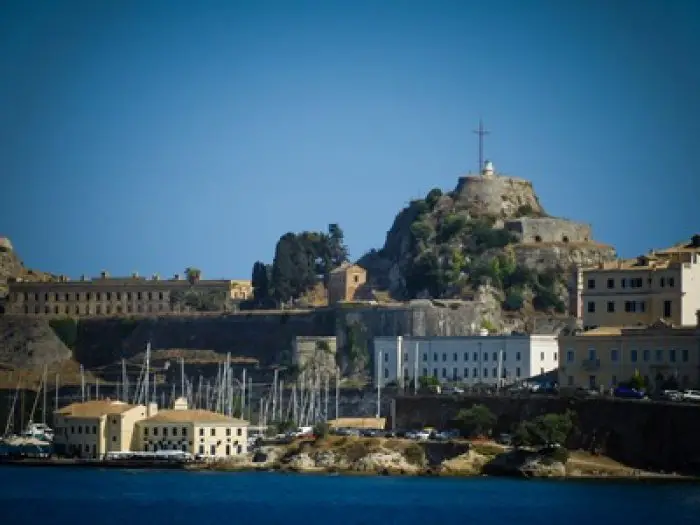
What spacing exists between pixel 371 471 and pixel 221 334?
147 ft

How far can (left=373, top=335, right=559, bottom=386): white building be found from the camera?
129625mm

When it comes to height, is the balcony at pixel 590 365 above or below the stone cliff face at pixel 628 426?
above

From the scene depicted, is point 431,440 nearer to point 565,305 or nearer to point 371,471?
point 371,471

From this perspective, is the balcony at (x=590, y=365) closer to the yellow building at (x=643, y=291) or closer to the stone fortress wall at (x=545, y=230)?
the yellow building at (x=643, y=291)

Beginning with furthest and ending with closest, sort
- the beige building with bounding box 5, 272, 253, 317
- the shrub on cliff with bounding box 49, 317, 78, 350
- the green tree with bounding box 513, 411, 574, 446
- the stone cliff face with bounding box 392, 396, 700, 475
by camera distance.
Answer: the beige building with bounding box 5, 272, 253, 317
the shrub on cliff with bounding box 49, 317, 78, 350
the green tree with bounding box 513, 411, 574, 446
the stone cliff face with bounding box 392, 396, 700, 475

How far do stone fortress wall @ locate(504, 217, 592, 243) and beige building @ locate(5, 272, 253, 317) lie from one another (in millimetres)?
21684

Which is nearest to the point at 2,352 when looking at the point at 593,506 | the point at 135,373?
the point at 135,373

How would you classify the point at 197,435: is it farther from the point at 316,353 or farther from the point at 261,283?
the point at 261,283

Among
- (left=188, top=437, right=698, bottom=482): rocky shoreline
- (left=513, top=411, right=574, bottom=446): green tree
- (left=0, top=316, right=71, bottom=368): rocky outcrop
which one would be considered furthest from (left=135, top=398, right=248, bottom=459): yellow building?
(left=0, top=316, right=71, bottom=368): rocky outcrop

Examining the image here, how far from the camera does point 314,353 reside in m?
145

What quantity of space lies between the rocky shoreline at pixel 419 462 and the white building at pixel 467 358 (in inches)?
586

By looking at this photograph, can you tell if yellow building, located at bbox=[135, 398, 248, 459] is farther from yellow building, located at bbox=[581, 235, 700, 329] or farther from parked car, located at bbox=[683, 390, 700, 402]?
parked car, located at bbox=[683, 390, 700, 402]

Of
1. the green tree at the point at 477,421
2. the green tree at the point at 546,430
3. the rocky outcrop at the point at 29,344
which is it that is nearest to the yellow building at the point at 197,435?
the green tree at the point at 477,421

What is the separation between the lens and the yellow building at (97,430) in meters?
120
